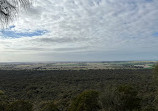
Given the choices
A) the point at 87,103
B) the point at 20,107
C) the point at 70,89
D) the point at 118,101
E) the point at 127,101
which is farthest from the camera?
the point at 70,89

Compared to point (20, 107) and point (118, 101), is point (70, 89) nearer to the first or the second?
point (20, 107)

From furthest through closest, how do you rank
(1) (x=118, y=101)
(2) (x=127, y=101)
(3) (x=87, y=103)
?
(3) (x=87, y=103), (2) (x=127, y=101), (1) (x=118, y=101)

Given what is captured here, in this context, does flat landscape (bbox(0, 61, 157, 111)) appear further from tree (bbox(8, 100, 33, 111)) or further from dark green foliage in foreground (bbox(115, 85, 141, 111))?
tree (bbox(8, 100, 33, 111))

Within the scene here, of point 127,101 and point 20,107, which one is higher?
point 127,101

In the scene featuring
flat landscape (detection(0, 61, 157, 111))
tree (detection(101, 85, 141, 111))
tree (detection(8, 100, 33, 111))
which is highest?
tree (detection(101, 85, 141, 111))

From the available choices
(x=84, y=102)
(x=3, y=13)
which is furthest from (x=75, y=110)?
(x=3, y=13)

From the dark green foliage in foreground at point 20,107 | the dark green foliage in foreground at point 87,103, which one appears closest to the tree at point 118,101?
Answer: the dark green foliage in foreground at point 87,103

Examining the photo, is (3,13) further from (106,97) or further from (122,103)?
(122,103)

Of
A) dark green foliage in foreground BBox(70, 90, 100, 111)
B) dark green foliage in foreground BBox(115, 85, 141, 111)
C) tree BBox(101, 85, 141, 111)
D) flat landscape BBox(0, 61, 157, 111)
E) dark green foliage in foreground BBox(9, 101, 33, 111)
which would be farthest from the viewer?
flat landscape BBox(0, 61, 157, 111)

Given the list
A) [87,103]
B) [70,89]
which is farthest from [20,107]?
[70,89]

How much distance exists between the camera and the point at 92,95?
12.3m

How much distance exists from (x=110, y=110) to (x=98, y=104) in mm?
2225

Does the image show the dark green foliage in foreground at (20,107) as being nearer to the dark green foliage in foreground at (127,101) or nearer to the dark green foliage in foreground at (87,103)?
the dark green foliage in foreground at (87,103)

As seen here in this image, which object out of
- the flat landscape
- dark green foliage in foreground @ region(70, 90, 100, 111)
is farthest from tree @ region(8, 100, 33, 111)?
dark green foliage in foreground @ region(70, 90, 100, 111)
